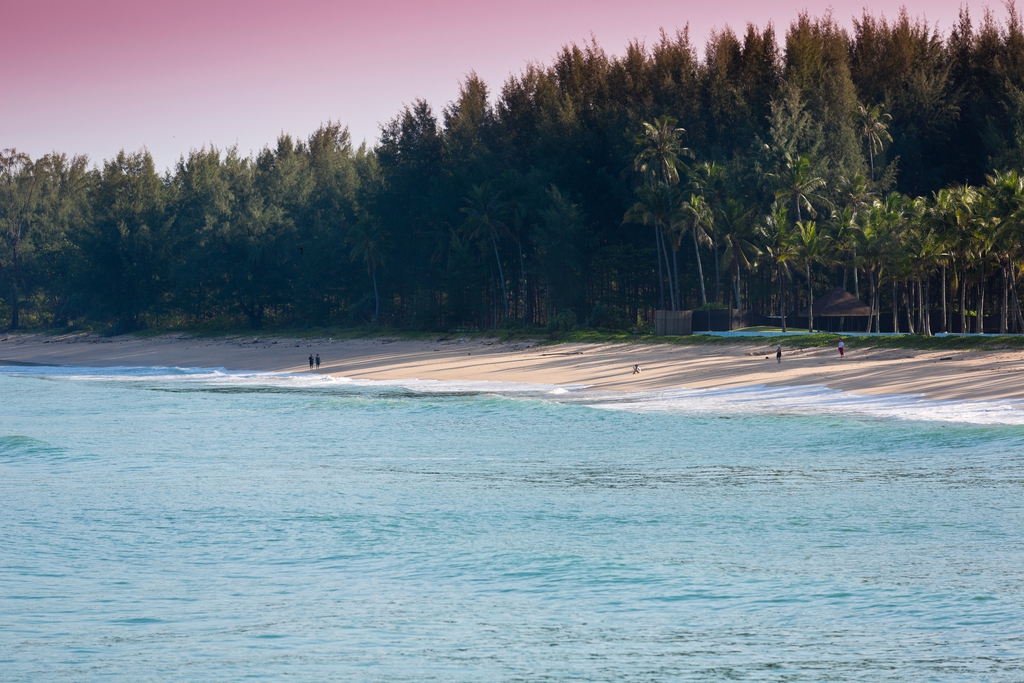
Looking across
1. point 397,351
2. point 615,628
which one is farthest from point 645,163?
point 615,628

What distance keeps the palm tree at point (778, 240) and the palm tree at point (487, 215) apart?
56.3 ft

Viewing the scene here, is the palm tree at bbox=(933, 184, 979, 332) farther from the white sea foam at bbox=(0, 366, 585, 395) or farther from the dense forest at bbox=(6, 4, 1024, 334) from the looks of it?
the white sea foam at bbox=(0, 366, 585, 395)

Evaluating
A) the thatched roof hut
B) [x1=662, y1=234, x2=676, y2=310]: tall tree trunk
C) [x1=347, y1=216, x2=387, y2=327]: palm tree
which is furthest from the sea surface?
[x1=347, y1=216, x2=387, y2=327]: palm tree

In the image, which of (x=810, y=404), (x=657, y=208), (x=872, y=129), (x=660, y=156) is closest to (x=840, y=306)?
(x=657, y=208)

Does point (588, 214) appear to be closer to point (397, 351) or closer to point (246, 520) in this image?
point (397, 351)

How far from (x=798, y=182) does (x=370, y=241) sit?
3138 cm

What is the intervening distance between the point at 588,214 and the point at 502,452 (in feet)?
134

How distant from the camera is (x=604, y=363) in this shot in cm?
4303

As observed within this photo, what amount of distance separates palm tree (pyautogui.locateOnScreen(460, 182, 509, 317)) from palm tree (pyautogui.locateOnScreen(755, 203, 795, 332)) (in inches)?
675

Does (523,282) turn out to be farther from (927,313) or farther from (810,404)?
(810,404)

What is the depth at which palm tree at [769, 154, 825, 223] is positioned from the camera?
177ft

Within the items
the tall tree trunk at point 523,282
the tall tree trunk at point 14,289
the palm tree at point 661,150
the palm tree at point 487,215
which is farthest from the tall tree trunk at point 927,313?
the tall tree trunk at point 14,289

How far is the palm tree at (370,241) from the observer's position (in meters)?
69.2

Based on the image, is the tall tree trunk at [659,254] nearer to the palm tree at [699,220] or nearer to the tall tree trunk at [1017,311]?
the palm tree at [699,220]
